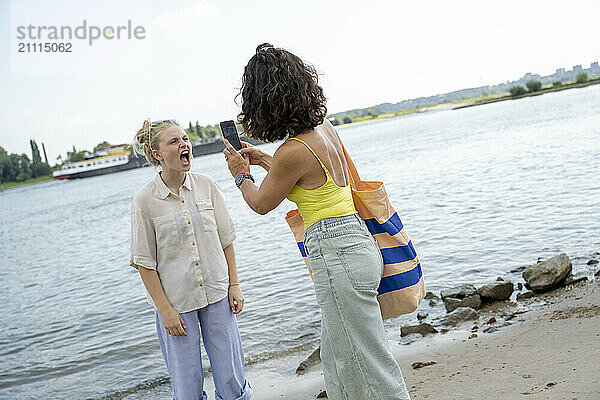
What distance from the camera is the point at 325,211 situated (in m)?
3.10

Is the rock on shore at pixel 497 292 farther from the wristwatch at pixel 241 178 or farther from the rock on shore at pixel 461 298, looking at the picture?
the wristwatch at pixel 241 178

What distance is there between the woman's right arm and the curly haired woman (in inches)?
42.2

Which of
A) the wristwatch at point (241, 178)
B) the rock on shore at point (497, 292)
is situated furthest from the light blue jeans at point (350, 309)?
the rock on shore at point (497, 292)

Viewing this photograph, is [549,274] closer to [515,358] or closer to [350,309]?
[515,358]

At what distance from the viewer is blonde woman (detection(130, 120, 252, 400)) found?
381cm

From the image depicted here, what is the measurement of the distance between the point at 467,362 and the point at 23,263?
20306 millimetres

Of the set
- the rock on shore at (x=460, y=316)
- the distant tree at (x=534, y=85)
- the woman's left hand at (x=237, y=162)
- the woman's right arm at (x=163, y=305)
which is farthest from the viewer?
the distant tree at (x=534, y=85)

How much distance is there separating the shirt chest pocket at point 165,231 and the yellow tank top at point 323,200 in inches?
42.6

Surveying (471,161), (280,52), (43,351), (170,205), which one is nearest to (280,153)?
(280,52)

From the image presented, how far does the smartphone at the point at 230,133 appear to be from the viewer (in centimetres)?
351

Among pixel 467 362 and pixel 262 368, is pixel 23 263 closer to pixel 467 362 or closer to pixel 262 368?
pixel 262 368

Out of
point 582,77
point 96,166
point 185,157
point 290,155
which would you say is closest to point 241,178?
point 290,155

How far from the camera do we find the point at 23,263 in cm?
2200

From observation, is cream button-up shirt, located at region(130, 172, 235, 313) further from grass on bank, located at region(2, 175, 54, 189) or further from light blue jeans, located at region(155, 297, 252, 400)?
grass on bank, located at region(2, 175, 54, 189)
